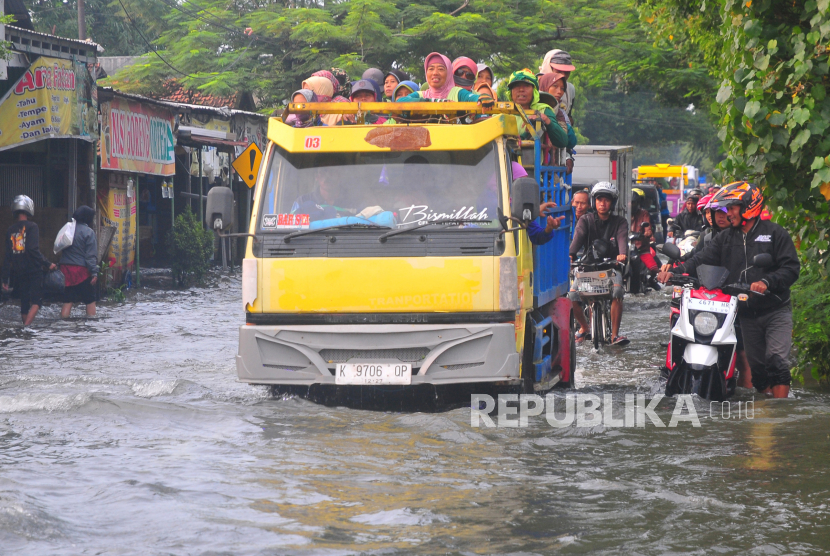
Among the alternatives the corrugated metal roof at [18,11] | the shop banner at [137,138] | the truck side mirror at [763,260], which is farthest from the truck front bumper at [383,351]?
the corrugated metal roof at [18,11]

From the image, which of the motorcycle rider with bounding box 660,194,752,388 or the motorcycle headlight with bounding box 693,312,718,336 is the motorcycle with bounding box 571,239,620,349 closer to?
the motorcycle rider with bounding box 660,194,752,388

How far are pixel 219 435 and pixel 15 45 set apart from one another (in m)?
11.2

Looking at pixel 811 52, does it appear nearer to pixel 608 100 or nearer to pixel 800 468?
pixel 800 468

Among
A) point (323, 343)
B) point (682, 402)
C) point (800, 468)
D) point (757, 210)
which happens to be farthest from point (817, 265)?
point (323, 343)

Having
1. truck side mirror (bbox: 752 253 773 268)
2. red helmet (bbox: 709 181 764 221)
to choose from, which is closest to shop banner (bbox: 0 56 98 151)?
red helmet (bbox: 709 181 764 221)

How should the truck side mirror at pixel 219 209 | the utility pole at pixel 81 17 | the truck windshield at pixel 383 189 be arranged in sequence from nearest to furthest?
the truck windshield at pixel 383 189 → the truck side mirror at pixel 219 209 → the utility pole at pixel 81 17

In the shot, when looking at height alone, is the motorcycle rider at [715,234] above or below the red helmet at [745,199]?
below

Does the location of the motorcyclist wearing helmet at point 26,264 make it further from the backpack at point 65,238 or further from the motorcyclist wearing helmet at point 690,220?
the motorcyclist wearing helmet at point 690,220

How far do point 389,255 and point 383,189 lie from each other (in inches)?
20.9

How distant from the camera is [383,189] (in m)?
7.77

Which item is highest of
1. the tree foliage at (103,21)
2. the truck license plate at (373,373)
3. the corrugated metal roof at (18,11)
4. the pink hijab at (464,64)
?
the tree foliage at (103,21)

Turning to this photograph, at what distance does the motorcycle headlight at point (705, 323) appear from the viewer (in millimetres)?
8070

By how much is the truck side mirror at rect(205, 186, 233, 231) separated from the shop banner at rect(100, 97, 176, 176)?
12.4m

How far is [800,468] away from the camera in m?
6.45
